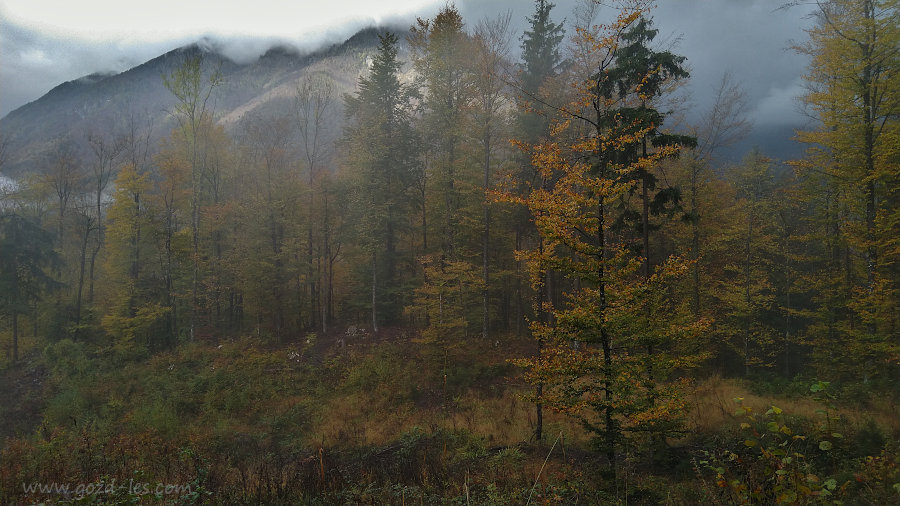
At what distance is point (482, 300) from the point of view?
21422 mm

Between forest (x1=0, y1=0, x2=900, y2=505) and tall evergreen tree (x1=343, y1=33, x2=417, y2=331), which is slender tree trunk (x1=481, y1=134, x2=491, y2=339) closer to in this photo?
forest (x1=0, y1=0, x2=900, y2=505)

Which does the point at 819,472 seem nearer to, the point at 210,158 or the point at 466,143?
the point at 466,143

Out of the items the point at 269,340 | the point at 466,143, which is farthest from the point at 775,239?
the point at 269,340

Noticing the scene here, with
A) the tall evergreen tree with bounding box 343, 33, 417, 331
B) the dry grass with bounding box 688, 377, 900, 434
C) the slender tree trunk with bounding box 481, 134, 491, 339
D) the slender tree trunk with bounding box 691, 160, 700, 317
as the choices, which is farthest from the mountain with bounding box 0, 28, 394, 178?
the dry grass with bounding box 688, 377, 900, 434

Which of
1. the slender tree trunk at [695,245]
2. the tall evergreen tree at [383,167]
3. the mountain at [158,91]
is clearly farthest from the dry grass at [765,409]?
the mountain at [158,91]

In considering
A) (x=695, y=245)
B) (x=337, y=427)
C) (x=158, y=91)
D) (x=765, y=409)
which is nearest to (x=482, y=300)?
(x=337, y=427)

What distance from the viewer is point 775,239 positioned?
2253 centimetres

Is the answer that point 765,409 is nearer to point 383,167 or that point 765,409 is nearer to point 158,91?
point 383,167

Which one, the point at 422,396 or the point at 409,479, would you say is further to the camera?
the point at 422,396

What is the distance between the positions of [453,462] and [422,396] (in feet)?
23.9

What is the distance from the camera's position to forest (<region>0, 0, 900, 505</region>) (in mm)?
6930

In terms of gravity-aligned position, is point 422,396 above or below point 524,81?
below

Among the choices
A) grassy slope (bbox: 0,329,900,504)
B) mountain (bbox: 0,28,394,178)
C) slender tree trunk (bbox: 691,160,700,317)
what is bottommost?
grassy slope (bbox: 0,329,900,504)

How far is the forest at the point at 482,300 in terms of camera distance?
6.93 metres
